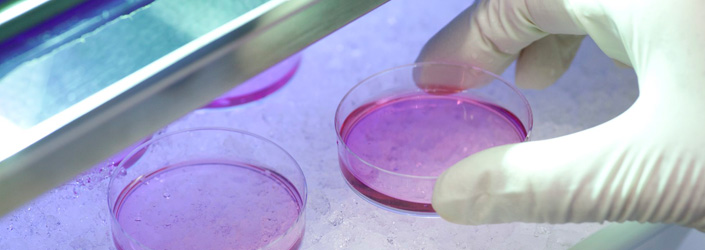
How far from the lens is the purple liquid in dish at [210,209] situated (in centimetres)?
82

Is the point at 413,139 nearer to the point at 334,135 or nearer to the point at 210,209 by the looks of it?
the point at 334,135

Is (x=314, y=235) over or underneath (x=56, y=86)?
underneath

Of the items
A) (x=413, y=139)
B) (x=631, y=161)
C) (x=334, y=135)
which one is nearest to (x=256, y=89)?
(x=334, y=135)

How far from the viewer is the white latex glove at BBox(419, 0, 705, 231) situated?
743 millimetres

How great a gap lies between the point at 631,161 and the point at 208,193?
0.51 m

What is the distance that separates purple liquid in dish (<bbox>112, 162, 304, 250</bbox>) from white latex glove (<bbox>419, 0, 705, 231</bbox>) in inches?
8.3

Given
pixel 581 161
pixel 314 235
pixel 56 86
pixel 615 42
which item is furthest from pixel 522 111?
pixel 56 86

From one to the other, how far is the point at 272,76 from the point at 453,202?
1.33 feet

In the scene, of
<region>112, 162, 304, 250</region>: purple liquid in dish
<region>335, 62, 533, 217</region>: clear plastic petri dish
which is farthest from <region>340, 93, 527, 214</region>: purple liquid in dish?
<region>112, 162, 304, 250</region>: purple liquid in dish

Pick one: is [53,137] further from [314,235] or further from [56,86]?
[314,235]

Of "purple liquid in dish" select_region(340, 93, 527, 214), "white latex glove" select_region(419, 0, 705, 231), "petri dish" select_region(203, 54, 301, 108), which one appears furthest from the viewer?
"petri dish" select_region(203, 54, 301, 108)

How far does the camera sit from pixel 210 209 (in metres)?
0.87

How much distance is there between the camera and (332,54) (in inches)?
44.1

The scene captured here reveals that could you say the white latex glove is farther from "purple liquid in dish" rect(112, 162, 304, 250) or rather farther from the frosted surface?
"purple liquid in dish" rect(112, 162, 304, 250)
